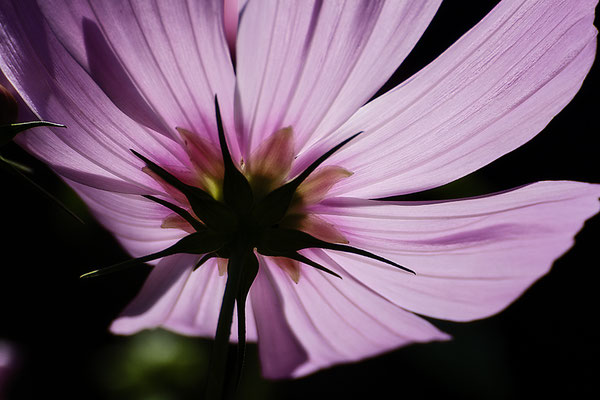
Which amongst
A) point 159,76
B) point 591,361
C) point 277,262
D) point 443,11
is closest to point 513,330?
point 591,361

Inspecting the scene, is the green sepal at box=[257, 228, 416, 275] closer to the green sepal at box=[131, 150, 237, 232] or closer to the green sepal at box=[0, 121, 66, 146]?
the green sepal at box=[131, 150, 237, 232]

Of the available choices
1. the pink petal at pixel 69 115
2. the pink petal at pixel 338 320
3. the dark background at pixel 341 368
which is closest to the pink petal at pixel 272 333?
the pink petal at pixel 338 320

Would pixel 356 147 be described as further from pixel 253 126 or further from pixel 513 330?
pixel 513 330

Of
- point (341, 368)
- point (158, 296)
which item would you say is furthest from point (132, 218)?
point (341, 368)

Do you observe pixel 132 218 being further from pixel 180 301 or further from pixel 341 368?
pixel 341 368

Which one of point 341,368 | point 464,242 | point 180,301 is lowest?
point 341,368

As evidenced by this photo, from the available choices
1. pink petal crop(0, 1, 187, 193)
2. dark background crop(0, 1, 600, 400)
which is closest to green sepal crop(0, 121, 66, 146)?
pink petal crop(0, 1, 187, 193)

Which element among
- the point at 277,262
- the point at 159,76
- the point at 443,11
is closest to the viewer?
the point at 159,76
